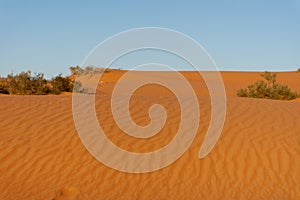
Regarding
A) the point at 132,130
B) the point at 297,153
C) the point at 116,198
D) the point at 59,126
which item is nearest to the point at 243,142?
the point at 297,153

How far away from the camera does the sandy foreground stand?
5992 mm

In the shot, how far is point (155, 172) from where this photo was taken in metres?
6.58

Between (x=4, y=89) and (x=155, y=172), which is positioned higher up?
(x=4, y=89)

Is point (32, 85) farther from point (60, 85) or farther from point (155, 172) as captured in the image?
point (155, 172)

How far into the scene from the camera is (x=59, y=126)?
8.20m

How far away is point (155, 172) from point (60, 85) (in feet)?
54.9

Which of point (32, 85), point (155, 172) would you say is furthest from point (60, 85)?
point (155, 172)

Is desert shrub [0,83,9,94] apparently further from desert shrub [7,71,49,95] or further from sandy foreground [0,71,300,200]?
sandy foreground [0,71,300,200]

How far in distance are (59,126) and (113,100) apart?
95.0 inches

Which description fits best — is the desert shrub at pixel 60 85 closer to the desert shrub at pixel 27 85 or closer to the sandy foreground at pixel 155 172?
the desert shrub at pixel 27 85

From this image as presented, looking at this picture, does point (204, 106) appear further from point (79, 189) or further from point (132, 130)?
point (79, 189)

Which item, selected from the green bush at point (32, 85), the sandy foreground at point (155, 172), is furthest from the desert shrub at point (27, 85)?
the sandy foreground at point (155, 172)

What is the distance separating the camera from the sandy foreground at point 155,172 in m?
5.99

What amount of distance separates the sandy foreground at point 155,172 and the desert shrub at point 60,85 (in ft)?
41.4
